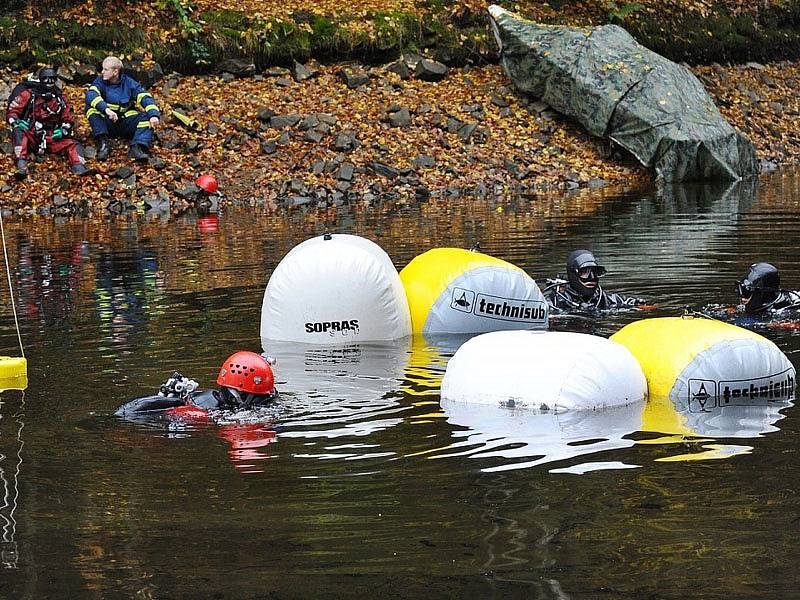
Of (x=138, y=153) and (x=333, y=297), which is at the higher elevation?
(x=138, y=153)

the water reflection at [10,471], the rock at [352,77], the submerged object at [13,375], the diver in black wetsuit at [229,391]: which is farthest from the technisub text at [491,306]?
the rock at [352,77]

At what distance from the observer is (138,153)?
2808cm

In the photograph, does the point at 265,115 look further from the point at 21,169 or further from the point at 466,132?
the point at 21,169

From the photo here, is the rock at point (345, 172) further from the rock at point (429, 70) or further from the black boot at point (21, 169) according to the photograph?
the black boot at point (21, 169)

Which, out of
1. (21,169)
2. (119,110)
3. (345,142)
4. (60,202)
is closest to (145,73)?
(119,110)

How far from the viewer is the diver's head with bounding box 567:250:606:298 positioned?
15789 mm

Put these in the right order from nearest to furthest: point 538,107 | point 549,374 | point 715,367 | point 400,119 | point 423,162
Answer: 1. point 549,374
2. point 715,367
3. point 423,162
4. point 400,119
5. point 538,107

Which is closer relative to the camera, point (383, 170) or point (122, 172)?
point (122, 172)

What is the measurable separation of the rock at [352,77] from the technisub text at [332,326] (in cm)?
1820

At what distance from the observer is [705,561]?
289 inches

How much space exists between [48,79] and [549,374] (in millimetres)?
18719

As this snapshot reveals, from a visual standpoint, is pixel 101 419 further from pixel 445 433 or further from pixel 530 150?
pixel 530 150

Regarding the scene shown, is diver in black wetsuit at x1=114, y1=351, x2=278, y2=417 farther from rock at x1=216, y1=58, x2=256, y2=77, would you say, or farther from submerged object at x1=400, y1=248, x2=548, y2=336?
rock at x1=216, y1=58, x2=256, y2=77

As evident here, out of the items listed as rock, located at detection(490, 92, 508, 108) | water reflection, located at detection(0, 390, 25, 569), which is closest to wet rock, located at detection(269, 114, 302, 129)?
rock, located at detection(490, 92, 508, 108)
